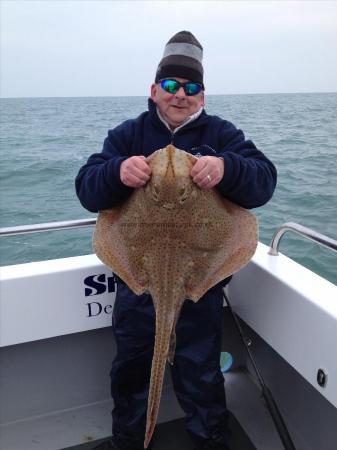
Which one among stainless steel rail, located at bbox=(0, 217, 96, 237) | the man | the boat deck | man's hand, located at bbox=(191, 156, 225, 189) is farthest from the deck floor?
man's hand, located at bbox=(191, 156, 225, 189)

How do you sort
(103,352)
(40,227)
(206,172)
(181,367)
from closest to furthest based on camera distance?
(206,172) → (181,367) → (40,227) → (103,352)

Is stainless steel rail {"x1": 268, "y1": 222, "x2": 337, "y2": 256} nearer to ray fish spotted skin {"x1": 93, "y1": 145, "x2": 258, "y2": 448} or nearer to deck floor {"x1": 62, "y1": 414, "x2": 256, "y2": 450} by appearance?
ray fish spotted skin {"x1": 93, "y1": 145, "x2": 258, "y2": 448}

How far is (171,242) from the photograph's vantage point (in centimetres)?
200

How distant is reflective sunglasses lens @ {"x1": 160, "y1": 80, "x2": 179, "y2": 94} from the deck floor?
7.41ft

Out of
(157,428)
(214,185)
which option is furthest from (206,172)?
(157,428)

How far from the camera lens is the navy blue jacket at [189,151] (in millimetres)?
2082

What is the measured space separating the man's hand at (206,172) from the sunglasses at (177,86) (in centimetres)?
57

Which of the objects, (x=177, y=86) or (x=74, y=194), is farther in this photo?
(x=74, y=194)

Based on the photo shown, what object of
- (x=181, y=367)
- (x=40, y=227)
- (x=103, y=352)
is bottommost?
(x=103, y=352)

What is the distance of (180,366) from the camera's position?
2.62 m

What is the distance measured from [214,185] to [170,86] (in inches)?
26.5

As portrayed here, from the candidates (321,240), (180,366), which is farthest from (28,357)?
(321,240)

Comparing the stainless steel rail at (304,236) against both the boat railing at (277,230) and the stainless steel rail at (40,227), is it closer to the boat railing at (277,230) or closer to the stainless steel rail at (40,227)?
the boat railing at (277,230)

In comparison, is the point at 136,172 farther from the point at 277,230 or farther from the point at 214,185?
the point at 277,230
